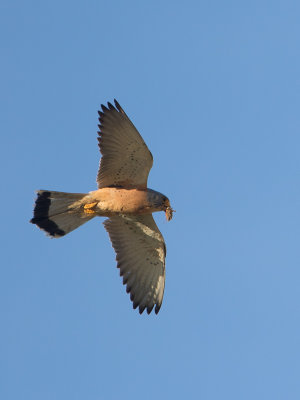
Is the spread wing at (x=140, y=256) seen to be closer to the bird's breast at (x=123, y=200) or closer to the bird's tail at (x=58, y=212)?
the bird's breast at (x=123, y=200)

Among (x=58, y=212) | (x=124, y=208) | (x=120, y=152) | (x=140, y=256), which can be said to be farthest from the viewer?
(x=140, y=256)

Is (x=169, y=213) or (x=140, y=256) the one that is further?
(x=140, y=256)

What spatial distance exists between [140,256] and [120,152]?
220 cm

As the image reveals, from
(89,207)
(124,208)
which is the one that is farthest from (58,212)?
(124,208)

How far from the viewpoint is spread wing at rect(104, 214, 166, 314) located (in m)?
15.5

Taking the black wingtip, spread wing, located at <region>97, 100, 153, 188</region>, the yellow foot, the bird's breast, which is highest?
spread wing, located at <region>97, 100, 153, 188</region>

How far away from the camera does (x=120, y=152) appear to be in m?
14.8

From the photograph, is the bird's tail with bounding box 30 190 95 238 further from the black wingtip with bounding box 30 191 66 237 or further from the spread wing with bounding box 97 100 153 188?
the spread wing with bounding box 97 100 153 188

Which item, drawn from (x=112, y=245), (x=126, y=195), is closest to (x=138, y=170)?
(x=126, y=195)

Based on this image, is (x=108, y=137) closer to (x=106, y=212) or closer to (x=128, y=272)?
(x=106, y=212)

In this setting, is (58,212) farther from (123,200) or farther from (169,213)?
(169,213)

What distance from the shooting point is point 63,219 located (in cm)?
1529

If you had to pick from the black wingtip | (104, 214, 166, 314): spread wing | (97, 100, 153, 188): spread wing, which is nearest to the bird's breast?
(97, 100, 153, 188): spread wing

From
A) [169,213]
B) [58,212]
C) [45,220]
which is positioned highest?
[169,213]
